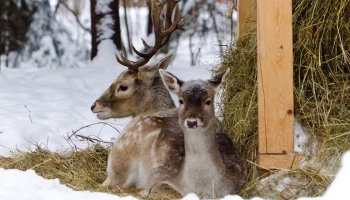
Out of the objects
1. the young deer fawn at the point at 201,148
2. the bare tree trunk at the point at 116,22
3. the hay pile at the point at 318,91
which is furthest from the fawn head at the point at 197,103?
the bare tree trunk at the point at 116,22

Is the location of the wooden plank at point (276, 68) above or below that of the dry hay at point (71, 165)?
above

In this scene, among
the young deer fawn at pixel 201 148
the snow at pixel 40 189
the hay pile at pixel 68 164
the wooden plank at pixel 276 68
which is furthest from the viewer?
the hay pile at pixel 68 164

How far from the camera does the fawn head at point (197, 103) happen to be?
724 centimetres

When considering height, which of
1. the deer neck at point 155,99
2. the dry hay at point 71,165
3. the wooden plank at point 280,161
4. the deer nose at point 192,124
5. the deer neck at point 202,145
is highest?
the deer neck at point 155,99

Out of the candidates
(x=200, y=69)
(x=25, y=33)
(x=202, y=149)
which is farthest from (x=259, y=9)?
(x=25, y=33)

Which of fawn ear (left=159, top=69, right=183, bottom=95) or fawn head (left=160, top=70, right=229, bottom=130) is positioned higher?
fawn ear (left=159, top=69, right=183, bottom=95)

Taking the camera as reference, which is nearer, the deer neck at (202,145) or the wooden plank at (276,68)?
the deer neck at (202,145)

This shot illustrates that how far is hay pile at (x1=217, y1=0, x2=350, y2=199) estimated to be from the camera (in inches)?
303

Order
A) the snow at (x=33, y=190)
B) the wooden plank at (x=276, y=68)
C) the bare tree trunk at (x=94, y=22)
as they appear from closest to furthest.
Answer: the snow at (x=33, y=190), the wooden plank at (x=276, y=68), the bare tree trunk at (x=94, y=22)

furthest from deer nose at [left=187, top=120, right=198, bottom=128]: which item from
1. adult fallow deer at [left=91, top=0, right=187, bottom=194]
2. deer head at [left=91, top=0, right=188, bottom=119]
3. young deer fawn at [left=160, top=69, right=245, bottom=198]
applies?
deer head at [left=91, top=0, right=188, bottom=119]

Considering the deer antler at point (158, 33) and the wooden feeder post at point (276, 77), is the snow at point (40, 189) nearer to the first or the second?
the wooden feeder post at point (276, 77)

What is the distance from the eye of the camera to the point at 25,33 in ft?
60.3

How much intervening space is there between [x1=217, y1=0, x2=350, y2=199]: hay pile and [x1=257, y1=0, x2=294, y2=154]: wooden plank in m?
0.35

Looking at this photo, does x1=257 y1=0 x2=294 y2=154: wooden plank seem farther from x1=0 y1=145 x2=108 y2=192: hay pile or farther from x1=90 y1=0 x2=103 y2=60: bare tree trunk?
x1=90 y1=0 x2=103 y2=60: bare tree trunk
